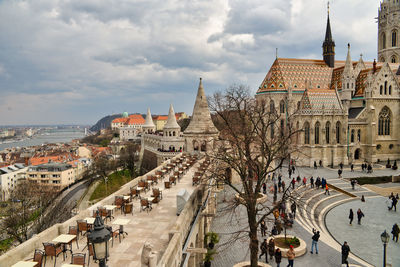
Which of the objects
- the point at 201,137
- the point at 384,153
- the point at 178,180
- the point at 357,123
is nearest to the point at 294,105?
the point at 357,123

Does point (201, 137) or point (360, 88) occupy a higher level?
point (360, 88)

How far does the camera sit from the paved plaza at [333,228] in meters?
14.1

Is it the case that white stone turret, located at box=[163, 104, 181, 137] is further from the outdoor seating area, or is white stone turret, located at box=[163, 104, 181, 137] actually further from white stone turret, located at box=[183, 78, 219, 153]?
the outdoor seating area

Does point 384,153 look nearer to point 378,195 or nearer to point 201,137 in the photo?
point 378,195

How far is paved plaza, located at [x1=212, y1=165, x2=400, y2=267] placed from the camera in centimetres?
1409

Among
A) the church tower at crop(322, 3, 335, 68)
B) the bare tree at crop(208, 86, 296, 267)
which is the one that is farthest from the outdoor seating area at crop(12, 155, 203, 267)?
the church tower at crop(322, 3, 335, 68)

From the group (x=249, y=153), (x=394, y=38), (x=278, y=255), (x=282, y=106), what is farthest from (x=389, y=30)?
(x=278, y=255)

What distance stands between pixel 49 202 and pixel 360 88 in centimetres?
4389

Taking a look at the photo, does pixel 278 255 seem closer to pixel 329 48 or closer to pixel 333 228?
pixel 333 228

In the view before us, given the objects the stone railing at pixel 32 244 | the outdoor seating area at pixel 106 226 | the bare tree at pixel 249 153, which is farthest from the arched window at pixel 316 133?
the stone railing at pixel 32 244

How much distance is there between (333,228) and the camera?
60.7 ft

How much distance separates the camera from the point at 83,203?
45875 mm

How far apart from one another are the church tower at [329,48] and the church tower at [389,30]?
883 centimetres

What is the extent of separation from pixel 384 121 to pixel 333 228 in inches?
1170
